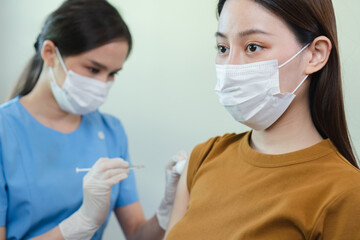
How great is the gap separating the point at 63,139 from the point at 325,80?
1067 millimetres

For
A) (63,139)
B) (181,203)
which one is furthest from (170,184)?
(63,139)

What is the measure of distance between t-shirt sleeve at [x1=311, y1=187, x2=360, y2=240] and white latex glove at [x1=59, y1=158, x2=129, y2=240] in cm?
83

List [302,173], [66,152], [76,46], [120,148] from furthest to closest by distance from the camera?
[120,148] → [66,152] → [76,46] → [302,173]

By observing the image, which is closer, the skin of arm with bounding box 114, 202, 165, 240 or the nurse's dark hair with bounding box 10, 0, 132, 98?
the nurse's dark hair with bounding box 10, 0, 132, 98

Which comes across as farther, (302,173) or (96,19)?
(96,19)

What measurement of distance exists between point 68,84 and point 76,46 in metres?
0.15

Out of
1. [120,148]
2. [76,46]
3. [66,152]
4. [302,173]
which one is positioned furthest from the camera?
[120,148]

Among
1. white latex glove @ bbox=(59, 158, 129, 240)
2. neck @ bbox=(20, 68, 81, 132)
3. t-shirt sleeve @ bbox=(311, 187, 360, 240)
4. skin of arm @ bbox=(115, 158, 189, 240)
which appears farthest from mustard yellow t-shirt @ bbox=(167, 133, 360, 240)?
neck @ bbox=(20, 68, 81, 132)

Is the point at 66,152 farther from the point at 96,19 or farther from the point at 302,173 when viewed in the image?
the point at 302,173

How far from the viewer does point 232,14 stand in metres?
0.96

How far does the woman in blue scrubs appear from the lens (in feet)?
4.62

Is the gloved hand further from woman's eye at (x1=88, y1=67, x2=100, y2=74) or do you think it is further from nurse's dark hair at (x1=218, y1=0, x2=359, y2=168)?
nurse's dark hair at (x1=218, y1=0, x2=359, y2=168)

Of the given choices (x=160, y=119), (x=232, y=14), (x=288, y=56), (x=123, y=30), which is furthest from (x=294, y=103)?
(x=160, y=119)

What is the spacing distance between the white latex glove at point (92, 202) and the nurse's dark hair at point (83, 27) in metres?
0.46
